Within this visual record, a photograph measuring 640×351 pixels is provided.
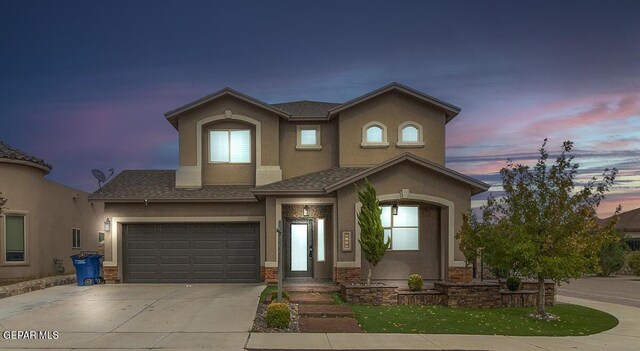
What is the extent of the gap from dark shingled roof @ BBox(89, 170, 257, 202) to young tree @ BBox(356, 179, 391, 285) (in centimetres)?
492

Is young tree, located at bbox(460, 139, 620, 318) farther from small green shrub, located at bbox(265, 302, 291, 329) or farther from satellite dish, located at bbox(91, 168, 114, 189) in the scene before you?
satellite dish, located at bbox(91, 168, 114, 189)

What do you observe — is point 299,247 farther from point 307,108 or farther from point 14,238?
point 14,238

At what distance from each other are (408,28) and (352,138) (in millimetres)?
4846

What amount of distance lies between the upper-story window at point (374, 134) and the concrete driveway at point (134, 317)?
24.6 feet

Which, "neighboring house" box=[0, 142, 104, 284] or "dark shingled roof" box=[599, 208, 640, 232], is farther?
"dark shingled roof" box=[599, 208, 640, 232]

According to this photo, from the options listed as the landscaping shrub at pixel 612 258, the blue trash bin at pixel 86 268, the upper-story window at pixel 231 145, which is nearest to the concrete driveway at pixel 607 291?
the landscaping shrub at pixel 612 258

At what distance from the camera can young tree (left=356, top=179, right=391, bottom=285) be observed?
59.0 ft

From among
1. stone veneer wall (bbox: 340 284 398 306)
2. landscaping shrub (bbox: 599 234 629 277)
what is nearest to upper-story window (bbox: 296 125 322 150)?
stone veneer wall (bbox: 340 284 398 306)

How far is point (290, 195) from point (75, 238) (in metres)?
12.1

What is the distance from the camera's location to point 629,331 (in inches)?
543

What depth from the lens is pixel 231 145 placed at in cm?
2259

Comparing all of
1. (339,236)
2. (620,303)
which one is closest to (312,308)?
(339,236)

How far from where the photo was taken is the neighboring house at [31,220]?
20.2 meters

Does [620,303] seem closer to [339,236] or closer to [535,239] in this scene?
[535,239]
